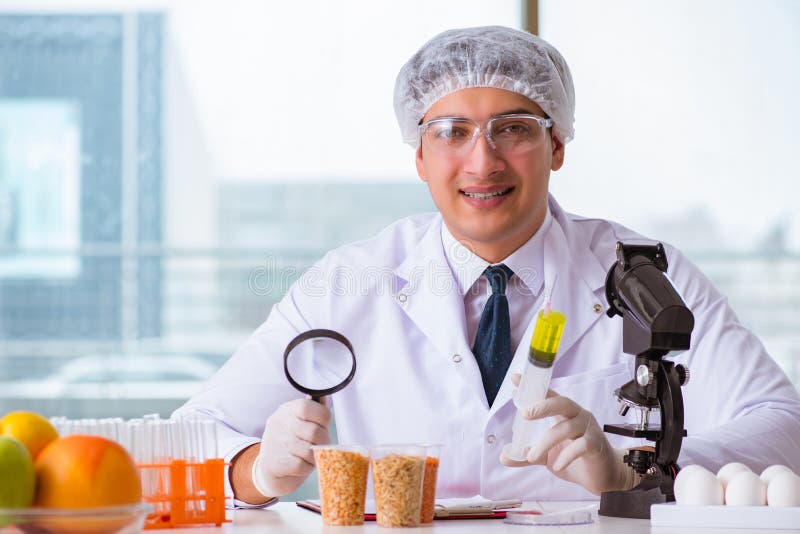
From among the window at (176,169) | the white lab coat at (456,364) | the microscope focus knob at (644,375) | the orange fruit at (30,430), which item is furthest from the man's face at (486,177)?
the window at (176,169)

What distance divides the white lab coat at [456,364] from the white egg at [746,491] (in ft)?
1.59

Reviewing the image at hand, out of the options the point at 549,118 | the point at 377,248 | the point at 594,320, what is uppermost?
the point at 549,118

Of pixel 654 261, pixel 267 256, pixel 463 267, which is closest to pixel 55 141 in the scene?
pixel 267 256

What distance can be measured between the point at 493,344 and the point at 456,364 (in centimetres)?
8

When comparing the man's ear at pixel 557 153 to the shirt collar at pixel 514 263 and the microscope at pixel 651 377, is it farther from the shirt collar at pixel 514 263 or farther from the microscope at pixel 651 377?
the microscope at pixel 651 377

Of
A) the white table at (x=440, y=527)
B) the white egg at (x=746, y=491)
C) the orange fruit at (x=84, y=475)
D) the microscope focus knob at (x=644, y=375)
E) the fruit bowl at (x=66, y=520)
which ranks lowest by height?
the white table at (x=440, y=527)

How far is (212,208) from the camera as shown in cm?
404

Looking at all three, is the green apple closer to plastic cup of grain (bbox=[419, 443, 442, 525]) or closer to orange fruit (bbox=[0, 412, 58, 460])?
orange fruit (bbox=[0, 412, 58, 460])

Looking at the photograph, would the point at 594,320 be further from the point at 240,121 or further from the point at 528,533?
the point at 240,121

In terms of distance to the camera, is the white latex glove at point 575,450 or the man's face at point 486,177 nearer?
the white latex glove at point 575,450

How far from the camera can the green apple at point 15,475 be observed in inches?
37.0

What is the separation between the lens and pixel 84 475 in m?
0.98

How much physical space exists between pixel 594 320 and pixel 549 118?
0.43 m

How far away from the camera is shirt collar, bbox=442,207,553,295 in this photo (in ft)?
6.57
